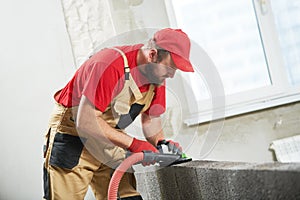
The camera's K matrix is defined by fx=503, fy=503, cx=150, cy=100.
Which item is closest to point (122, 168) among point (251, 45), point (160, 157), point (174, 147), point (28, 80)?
point (160, 157)

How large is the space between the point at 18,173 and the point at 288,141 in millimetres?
1845

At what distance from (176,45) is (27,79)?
1705 millimetres

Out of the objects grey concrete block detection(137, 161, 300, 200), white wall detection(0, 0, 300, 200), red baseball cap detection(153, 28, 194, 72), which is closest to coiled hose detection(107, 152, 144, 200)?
grey concrete block detection(137, 161, 300, 200)

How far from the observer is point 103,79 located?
5.97 feet

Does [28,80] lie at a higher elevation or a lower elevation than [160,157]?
higher

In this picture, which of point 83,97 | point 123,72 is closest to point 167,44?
point 123,72

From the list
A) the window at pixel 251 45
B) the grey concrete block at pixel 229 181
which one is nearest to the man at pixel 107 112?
the grey concrete block at pixel 229 181

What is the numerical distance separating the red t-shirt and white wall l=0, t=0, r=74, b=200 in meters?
1.24

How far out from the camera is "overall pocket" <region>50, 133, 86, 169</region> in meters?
2.10

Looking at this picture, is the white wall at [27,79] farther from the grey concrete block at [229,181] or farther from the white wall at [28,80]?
the grey concrete block at [229,181]

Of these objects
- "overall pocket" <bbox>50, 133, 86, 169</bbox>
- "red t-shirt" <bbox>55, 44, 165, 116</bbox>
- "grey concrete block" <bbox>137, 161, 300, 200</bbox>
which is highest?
"red t-shirt" <bbox>55, 44, 165, 116</bbox>

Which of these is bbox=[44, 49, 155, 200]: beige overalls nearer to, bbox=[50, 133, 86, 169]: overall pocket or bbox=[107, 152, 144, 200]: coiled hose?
bbox=[50, 133, 86, 169]: overall pocket

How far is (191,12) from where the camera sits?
359cm

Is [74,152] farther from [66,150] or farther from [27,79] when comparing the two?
[27,79]
